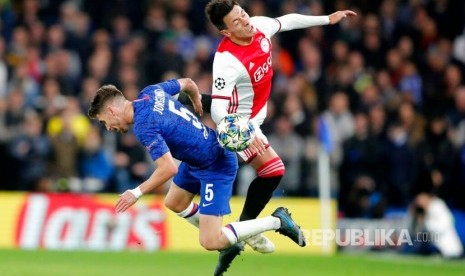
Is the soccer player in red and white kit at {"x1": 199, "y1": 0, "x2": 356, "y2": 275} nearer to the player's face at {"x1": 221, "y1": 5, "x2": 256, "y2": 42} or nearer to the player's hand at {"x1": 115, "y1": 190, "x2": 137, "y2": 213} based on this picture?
the player's face at {"x1": 221, "y1": 5, "x2": 256, "y2": 42}

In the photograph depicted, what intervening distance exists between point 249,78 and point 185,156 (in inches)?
46.1

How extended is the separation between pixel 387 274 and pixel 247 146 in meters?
4.24

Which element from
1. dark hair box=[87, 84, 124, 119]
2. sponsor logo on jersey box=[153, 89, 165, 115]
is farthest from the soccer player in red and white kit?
dark hair box=[87, 84, 124, 119]

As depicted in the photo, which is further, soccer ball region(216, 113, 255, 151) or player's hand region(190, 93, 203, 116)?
player's hand region(190, 93, 203, 116)

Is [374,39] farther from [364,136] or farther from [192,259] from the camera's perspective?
[192,259]

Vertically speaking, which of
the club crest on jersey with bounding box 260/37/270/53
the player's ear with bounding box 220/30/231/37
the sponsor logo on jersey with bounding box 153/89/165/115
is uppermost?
the player's ear with bounding box 220/30/231/37

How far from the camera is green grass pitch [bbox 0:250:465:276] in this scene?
15039 mm

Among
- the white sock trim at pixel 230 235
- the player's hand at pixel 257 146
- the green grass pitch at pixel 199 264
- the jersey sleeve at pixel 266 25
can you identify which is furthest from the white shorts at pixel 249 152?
the green grass pitch at pixel 199 264

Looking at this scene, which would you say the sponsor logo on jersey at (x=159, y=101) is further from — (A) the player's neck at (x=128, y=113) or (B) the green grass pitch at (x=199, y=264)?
(B) the green grass pitch at (x=199, y=264)

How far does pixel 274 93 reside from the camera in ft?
69.0

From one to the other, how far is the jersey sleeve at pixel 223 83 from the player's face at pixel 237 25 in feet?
0.90

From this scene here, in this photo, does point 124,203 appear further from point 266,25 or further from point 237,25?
point 266,25

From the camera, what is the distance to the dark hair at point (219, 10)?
12688 mm

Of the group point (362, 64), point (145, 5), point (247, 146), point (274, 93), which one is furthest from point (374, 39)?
point (247, 146)
